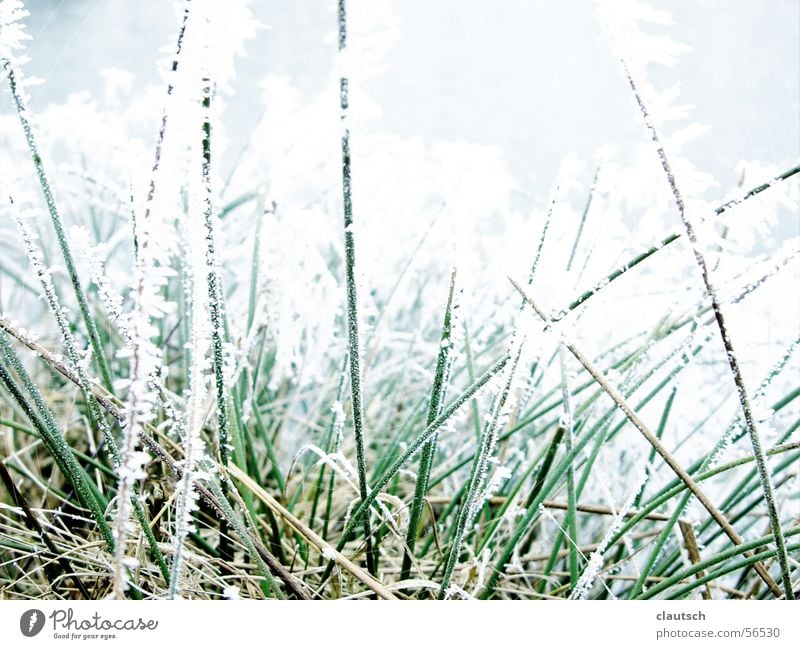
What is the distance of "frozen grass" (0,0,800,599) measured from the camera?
0.32 metres

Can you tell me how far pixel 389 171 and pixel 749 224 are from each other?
451 mm

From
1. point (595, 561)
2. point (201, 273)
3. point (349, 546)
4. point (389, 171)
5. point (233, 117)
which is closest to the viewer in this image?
point (201, 273)

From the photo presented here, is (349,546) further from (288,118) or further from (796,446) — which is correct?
(288,118)

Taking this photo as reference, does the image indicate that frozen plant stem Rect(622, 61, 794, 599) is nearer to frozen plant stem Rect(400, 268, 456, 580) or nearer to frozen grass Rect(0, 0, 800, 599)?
frozen grass Rect(0, 0, 800, 599)

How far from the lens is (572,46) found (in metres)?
0.81

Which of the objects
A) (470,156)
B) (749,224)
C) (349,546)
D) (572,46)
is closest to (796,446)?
(749,224)

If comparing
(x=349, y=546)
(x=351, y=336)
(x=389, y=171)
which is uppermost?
(x=389, y=171)

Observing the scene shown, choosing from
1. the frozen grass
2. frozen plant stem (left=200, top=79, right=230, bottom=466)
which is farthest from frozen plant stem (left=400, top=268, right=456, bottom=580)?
frozen plant stem (left=200, top=79, right=230, bottom=466)

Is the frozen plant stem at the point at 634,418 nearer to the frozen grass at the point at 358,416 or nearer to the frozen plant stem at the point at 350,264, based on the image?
the frozen grass at the point at 358,416

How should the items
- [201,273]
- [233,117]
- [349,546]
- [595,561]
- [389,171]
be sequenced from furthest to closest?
[233,117] < [389,171] < [349,546] < [595,561] < [201,273]
